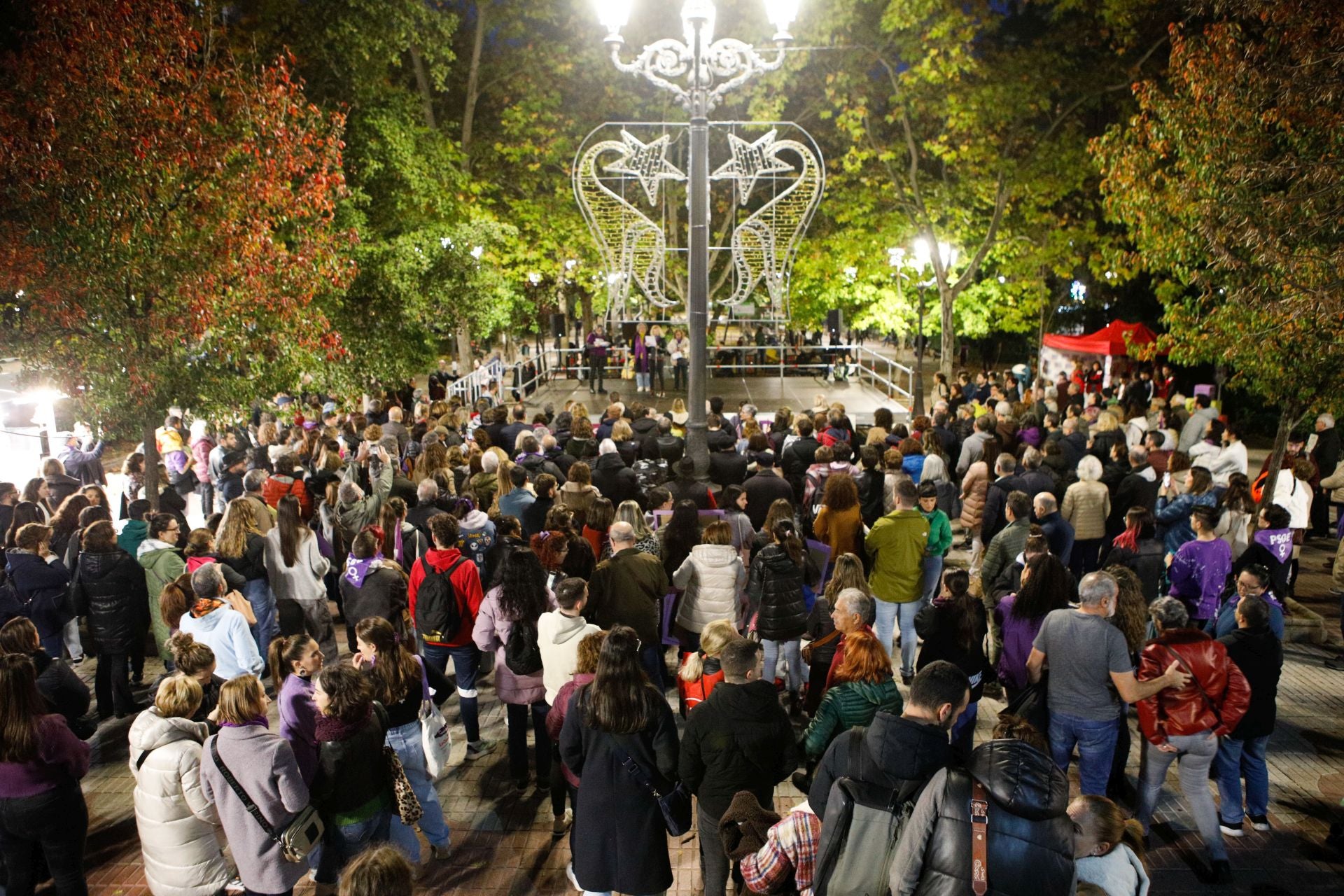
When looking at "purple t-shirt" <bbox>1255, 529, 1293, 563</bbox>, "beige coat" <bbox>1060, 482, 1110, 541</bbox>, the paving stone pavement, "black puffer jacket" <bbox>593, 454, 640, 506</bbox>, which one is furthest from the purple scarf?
"purple t-shirt" <bbox>1255, 529, 1293, 563</bbox>

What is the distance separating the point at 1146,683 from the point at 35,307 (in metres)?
9.27

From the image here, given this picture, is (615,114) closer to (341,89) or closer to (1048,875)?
(341,89)

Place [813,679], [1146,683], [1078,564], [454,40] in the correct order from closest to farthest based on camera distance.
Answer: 1. [1146,683]
2. [813,679]
3. [1078,564]
4. [454,40]

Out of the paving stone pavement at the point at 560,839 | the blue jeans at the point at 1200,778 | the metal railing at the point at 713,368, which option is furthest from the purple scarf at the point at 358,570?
the metal railing at the point at 713,368

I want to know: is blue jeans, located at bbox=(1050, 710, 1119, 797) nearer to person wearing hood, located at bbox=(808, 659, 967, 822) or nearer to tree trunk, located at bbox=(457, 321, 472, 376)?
person wearing hood, located at bbox=(808, 659, 967, 822)

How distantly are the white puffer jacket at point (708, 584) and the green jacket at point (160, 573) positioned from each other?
372cm

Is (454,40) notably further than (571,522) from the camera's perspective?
Yes

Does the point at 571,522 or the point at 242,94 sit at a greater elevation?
the point at 242,94

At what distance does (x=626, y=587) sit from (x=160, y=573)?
11.8 ft

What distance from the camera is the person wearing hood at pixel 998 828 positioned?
298cm

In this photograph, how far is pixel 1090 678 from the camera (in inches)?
198

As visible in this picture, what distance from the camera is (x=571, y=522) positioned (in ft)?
22.6

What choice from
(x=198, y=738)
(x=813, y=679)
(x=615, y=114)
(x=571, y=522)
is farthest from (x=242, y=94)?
(x=615, y=114)

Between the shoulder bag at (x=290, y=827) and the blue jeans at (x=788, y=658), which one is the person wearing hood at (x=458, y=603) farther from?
the blue jeans at (x=788, y=658)
